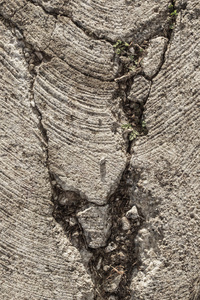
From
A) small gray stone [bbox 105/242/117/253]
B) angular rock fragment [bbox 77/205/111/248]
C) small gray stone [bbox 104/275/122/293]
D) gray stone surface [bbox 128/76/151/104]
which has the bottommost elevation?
small gray stone [bbox 104/275/122/293]

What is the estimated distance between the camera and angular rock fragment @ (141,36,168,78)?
6.97ft

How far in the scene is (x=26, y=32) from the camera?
2109 millimetres

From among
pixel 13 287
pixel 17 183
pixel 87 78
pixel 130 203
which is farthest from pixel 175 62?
pixel 13 287

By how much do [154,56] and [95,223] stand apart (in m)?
1.26

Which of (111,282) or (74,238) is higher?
(74,238)

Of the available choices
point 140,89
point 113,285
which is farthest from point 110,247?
point 140,89

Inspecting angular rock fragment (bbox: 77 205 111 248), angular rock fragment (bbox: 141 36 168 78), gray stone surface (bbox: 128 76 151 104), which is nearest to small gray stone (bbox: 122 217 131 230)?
angular rock fragment (bbox: 77 205 111 248)

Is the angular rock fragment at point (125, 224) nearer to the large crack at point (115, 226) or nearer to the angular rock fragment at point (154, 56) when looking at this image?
the large crack at point (115, 226)

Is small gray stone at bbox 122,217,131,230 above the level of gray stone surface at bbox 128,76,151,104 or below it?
below

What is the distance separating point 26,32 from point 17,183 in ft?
3.48

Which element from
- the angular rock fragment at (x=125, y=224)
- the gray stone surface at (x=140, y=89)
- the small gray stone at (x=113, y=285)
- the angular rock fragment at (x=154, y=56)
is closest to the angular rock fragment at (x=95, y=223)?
the angular rock fragment at (x=125, y=224)

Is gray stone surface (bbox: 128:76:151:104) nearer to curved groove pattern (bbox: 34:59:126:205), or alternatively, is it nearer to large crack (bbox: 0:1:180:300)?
large crack (bbox: 0:1:180:300)

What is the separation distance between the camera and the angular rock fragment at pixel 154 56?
6.97ft

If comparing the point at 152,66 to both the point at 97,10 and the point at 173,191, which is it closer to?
the point at 97,10
